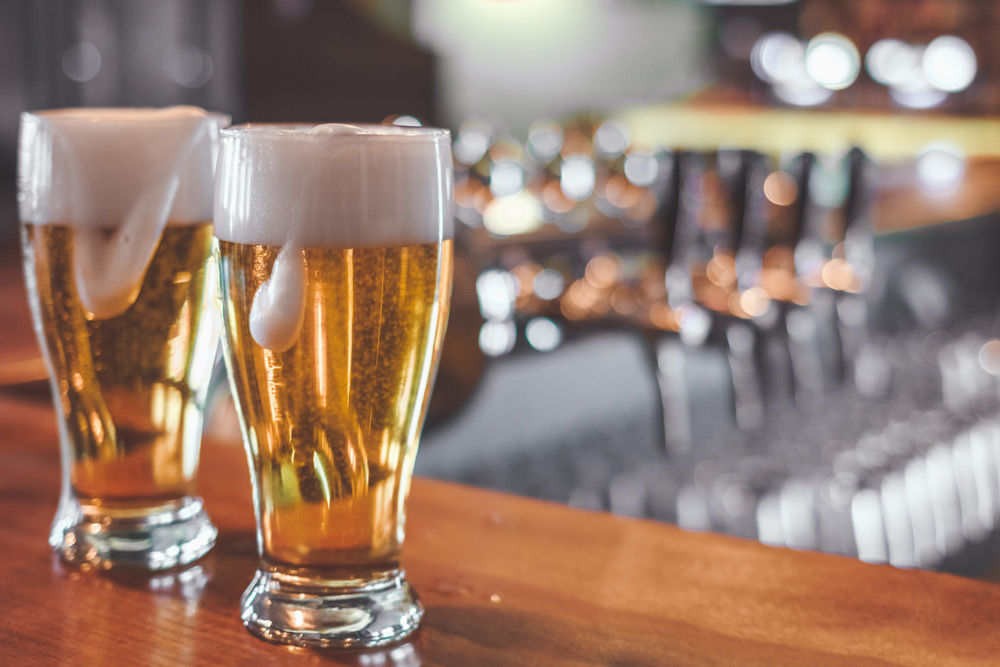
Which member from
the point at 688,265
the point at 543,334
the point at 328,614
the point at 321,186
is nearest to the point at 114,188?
the point at 321,186

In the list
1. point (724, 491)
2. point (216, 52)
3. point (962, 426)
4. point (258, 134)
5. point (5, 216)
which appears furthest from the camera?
point (216, 52)

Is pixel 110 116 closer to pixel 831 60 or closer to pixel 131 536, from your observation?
pixel 131 536

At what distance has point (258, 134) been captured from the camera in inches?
20.1

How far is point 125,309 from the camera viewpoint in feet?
1.99

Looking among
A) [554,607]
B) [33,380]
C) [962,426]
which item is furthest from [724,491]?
[554,607]

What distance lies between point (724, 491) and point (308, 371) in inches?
120

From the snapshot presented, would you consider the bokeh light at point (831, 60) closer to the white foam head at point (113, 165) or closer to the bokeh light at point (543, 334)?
the bokeh light at point (543, 334)

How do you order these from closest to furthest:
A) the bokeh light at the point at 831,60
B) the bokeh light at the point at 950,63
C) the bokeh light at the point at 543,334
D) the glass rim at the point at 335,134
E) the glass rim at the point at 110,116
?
the glass rim at the point at 335,134
the glass rim at the point at 110,116
the bokeh light at the point at 543,334
the bokeh light at the point at 950,63
the bokeh light at the point at 831,60

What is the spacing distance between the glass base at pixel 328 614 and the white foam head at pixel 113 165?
216mm

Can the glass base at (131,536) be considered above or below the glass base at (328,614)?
below

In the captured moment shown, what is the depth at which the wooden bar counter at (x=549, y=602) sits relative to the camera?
1.71ft

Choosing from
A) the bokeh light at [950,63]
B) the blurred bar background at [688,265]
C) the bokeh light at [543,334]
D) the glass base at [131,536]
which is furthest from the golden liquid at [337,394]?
the bokeh light at [950,63]

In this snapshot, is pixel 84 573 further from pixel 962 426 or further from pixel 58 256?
pixel 962 426

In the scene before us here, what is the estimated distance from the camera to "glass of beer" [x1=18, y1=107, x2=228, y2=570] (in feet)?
1.97
